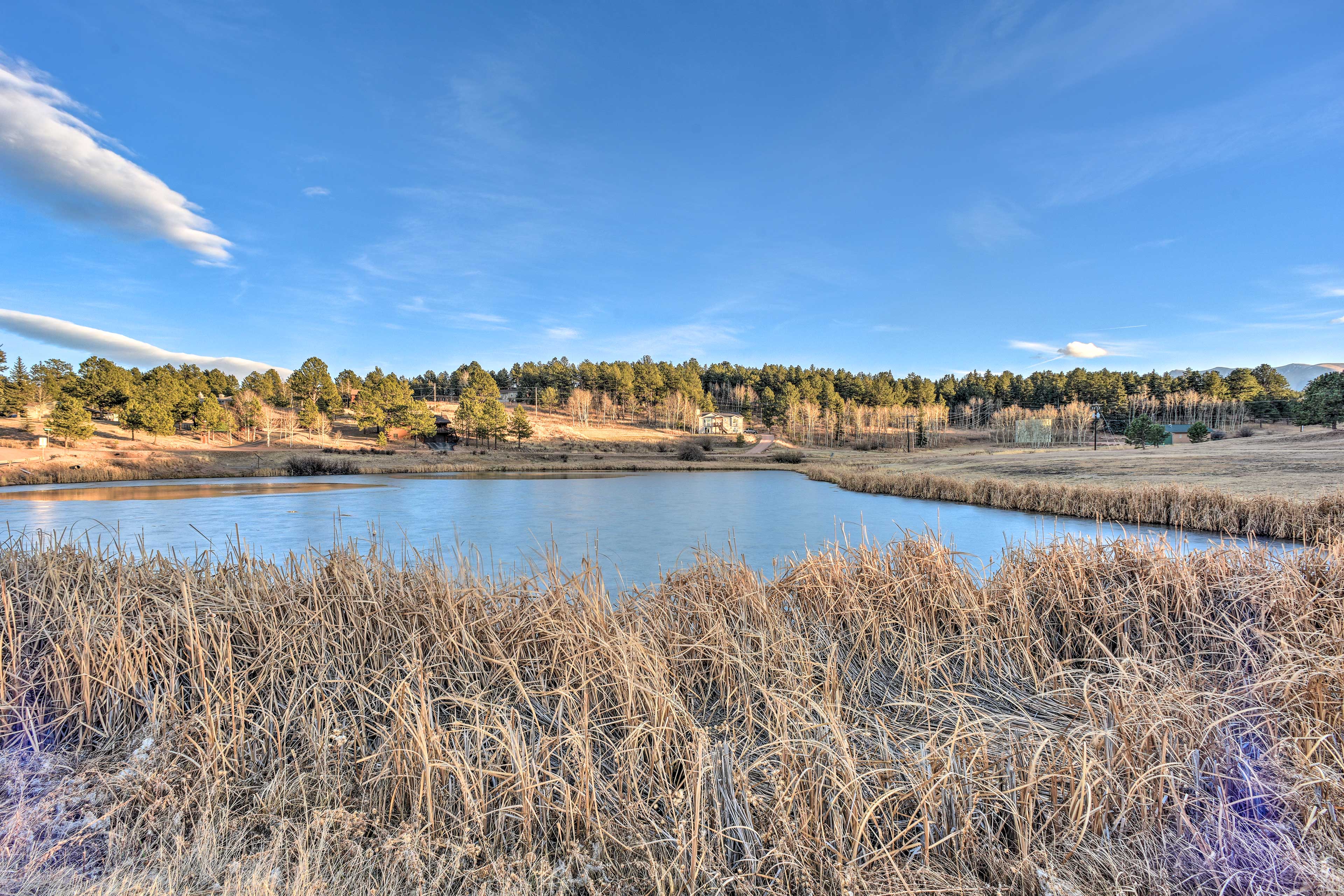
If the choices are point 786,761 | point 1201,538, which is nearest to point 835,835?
point 786,761

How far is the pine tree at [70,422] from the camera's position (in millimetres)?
50250

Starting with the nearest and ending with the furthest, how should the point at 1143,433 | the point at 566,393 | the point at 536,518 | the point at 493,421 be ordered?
the point at 536,518
the point at 1143,433
the point at 493,421
the point at 566,393

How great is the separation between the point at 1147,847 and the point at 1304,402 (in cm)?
8916

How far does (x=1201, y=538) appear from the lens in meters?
15.7

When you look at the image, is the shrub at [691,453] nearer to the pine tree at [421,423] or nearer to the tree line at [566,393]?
the tree line at [566,393]

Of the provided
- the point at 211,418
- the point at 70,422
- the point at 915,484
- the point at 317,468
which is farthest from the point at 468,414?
the point at 915,484

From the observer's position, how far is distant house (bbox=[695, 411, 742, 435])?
9319 cm

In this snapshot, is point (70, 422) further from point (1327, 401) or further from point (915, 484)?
point (1327, 401)

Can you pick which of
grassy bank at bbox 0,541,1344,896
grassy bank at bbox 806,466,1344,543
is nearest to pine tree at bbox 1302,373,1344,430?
grassy bank at bbox 806,466,1344,543

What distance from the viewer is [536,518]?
23.6 metres

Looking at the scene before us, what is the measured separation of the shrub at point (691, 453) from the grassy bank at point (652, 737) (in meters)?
61.8

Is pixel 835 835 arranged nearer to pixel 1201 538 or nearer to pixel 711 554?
pixel 711 554

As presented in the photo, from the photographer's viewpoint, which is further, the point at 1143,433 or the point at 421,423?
the point at 421,423

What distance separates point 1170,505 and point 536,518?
887 inches
